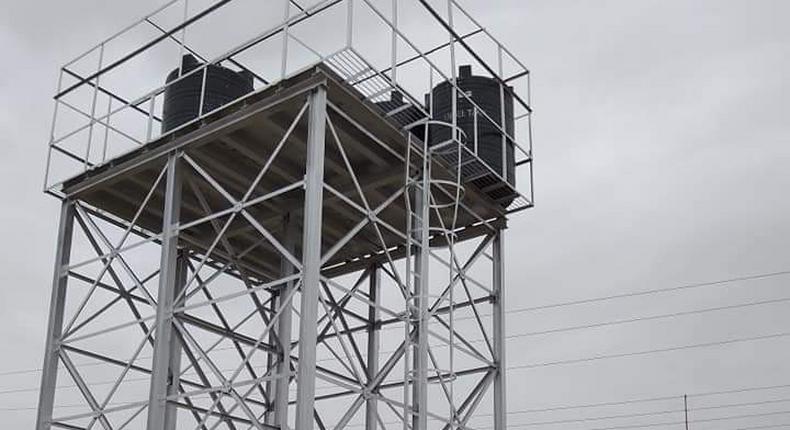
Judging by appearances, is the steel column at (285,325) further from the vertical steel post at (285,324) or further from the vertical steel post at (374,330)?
the vertical steel post at (374,330)

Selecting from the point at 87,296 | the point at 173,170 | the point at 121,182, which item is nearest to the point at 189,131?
the point at 173,170

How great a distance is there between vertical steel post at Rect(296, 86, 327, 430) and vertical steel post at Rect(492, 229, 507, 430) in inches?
250

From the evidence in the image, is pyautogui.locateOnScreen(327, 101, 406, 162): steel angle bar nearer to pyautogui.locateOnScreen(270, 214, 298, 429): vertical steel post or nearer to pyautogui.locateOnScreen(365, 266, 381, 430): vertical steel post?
pyautogui.locateOnScreen(270, 214, 298, 429): vertical steel post

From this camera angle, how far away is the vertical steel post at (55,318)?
2175cm

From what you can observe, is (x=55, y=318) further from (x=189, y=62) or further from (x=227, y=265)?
(x=189, y=62)

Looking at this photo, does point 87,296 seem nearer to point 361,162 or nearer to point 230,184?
point 230,184

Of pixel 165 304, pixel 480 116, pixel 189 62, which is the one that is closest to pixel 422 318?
pixel 165 304

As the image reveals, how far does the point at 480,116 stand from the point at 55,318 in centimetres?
999

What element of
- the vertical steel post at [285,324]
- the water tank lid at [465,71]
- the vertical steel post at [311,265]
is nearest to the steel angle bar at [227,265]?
the vertical steel post at [285,324]

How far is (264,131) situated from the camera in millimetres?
20016

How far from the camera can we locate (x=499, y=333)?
74.8ft

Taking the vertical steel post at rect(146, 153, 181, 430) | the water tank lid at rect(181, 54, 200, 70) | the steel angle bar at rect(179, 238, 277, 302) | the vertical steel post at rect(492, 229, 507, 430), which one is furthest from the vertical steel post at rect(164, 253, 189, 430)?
the vertical steel post at rect(492, 229, 507, 430)

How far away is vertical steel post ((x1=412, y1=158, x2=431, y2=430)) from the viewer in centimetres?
1927

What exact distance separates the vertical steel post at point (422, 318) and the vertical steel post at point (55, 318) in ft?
25.0
